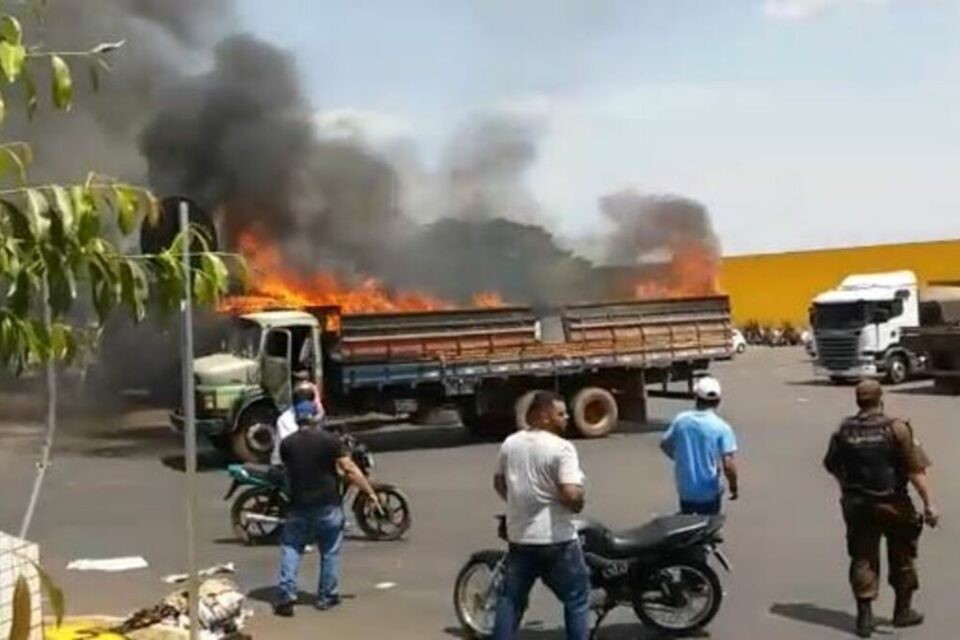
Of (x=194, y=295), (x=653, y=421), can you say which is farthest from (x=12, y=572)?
(x=653, y=421)

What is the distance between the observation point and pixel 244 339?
61.9 feet

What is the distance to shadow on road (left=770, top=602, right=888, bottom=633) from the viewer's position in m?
7.80

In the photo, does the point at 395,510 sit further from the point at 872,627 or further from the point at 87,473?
the point at 87,473

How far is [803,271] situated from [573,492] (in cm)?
4990

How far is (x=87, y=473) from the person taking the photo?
60.1ft

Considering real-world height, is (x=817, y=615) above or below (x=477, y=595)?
below

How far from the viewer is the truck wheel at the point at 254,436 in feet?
58.6

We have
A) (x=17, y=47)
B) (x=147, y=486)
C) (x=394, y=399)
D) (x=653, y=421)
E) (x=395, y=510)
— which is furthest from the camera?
(x=653, y=421)

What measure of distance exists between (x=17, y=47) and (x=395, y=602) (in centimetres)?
741

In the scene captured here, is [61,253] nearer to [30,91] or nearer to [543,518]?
[30,91]

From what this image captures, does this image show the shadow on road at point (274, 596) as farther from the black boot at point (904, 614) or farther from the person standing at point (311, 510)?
the black boot at point (904, 614)

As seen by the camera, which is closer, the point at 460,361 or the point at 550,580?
the point at 550,580

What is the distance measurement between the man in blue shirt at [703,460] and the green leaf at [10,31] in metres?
6.54

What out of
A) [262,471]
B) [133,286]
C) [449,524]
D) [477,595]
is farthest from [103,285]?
[449,524]
